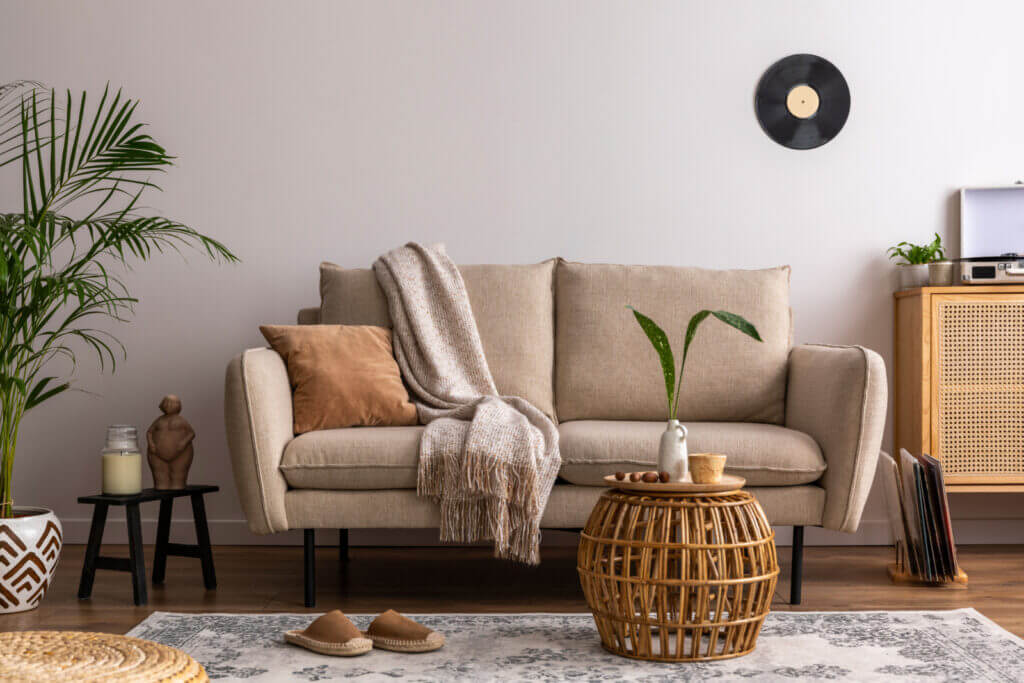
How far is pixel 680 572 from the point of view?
6.47 ft

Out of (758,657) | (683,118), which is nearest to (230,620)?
(758,657)

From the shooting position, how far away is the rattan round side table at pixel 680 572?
1967 mm

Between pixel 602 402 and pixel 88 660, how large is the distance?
1953mm

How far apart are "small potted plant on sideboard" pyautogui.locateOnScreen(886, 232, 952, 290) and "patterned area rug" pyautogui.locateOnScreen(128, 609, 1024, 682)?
130 cm

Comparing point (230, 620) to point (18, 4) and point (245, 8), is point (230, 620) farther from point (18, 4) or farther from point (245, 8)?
point (18, 4)

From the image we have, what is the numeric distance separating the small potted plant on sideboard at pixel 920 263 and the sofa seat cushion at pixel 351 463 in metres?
1.96

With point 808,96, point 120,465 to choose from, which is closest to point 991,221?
point 808,96

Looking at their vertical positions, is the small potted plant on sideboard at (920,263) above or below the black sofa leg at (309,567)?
above

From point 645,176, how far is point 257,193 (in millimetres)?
1444

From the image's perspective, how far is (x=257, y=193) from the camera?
11.8 feet

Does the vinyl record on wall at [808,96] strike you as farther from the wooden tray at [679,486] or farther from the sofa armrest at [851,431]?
the wooden tray at [679,486]

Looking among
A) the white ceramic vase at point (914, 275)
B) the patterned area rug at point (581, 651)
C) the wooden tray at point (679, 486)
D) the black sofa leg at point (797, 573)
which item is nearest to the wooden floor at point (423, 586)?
the black sofa leg at point (797, 573)

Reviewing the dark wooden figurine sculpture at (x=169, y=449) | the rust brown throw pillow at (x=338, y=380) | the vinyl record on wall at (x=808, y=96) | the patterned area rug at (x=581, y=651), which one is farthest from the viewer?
the vinyl record on wall at (x=808, y=96)

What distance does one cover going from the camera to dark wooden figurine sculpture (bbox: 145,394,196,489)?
2895 mm
